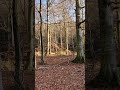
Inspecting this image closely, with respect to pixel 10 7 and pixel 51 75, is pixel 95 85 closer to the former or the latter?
pixel 10 7

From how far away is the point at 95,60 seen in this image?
6133mm

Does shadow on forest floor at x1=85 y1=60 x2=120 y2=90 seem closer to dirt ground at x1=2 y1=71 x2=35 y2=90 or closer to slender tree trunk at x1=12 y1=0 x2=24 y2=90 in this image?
dirt ground at x1=2 y1=71 x2=35 y2=90

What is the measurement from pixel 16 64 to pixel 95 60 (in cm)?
163

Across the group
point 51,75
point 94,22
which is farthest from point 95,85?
point 51,75

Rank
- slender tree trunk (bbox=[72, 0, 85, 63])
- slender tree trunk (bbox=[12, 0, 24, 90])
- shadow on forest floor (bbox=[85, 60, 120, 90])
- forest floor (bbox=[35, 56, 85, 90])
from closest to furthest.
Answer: slender tree trunk (bbox=[12, 0, 24, 90]) → shadow on forest floor (bbox=[85, 60, 120, 90]) → forest floor (bbox=[35, 56, 85, 90]) → slender tree trunk (bbox=[72, 0, 85, 63])

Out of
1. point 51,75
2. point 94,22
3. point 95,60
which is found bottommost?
point 51,75

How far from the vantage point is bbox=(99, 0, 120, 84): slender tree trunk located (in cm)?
593

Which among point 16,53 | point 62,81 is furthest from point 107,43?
point 62,81

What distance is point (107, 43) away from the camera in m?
5.95

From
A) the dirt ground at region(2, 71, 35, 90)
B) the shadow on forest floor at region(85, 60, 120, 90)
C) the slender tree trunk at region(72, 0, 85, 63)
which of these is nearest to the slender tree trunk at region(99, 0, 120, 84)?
the shadow on forest floor at region(85, 60, 120, 90)

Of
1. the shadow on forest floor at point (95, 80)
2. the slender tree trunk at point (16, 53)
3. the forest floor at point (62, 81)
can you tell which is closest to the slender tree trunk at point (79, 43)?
the forest floor at point (62, 81)

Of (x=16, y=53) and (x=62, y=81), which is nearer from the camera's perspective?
(x=16, y=53)

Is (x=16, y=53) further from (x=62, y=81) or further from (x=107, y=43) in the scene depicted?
(x=62, y=81)

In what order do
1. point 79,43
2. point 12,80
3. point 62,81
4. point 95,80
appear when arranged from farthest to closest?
point 79,43, point 62,81, point 95,80, point 12,80
